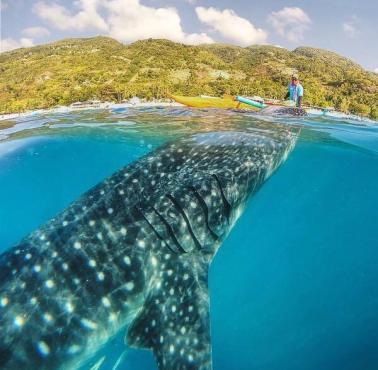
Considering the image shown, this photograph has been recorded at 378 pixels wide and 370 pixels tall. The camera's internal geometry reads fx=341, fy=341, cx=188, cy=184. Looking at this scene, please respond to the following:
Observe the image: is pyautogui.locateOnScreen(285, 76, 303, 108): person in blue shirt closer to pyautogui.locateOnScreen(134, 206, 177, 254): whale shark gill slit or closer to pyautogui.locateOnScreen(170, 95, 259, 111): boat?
pyautogui.locateOnScreen(170, 95, 259, 111): boat

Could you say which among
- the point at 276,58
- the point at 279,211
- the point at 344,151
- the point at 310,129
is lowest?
the point at 279,211

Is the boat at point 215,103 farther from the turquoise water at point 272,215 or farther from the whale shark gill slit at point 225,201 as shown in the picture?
the whale shark gill slit at point 225,201

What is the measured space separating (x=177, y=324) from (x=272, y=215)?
17062mm

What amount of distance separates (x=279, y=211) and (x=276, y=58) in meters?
47.6

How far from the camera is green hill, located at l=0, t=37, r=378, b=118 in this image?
130 ft

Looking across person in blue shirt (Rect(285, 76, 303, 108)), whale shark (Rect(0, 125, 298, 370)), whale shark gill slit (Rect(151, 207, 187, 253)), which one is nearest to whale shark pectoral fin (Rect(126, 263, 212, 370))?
whale shark (Rect(0, 125, 298, 370))

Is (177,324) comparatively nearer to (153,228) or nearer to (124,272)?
(124,272)

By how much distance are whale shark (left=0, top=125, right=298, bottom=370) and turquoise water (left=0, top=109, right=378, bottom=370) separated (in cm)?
268

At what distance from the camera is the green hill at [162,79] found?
3953 centimetres

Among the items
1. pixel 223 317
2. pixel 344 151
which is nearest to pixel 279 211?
pixel 344 151

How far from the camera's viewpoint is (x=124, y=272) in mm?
3889

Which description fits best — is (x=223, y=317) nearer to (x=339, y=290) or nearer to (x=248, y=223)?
(x=339, y=290)

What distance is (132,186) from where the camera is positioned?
4.68 meters

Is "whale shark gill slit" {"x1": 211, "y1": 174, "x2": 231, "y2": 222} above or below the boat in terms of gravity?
below
